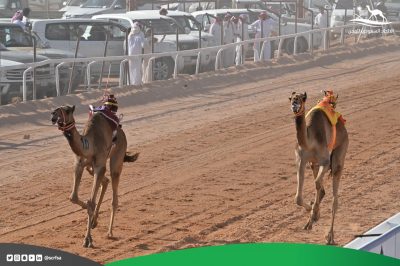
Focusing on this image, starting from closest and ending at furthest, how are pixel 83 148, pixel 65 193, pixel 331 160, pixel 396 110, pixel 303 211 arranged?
pixel 83 148 → pixel 331 160 → pixel 303 211 → pixel 65 193 → pixel 396 110

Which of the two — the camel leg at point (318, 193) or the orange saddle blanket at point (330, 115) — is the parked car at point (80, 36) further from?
Answer: the camel leg at point (318, 193)

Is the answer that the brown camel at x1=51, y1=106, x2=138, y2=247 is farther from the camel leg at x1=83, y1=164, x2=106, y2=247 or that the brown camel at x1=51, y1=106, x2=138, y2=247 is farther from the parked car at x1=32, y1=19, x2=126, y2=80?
the parked car at x1=32, y1=19, x2=126, y2=80

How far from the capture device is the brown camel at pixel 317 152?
9273mm

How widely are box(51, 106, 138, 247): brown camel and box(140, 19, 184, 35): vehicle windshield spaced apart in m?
17.1

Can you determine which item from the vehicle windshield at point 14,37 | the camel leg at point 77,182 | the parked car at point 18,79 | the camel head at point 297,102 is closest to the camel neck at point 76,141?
the camel leg at point 77,182

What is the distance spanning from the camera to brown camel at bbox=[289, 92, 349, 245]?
9273 mm

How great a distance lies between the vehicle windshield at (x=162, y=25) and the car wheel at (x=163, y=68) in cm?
280

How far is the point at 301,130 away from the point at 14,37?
14343 millimetres

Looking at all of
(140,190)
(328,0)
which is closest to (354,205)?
(140,190)

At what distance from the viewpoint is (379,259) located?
345 centimetres

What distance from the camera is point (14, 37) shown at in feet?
73.7

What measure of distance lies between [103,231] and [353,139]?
23.2ft

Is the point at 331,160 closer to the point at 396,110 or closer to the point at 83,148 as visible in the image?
the point at 83,148

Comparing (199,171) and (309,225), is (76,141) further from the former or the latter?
(199,171)
